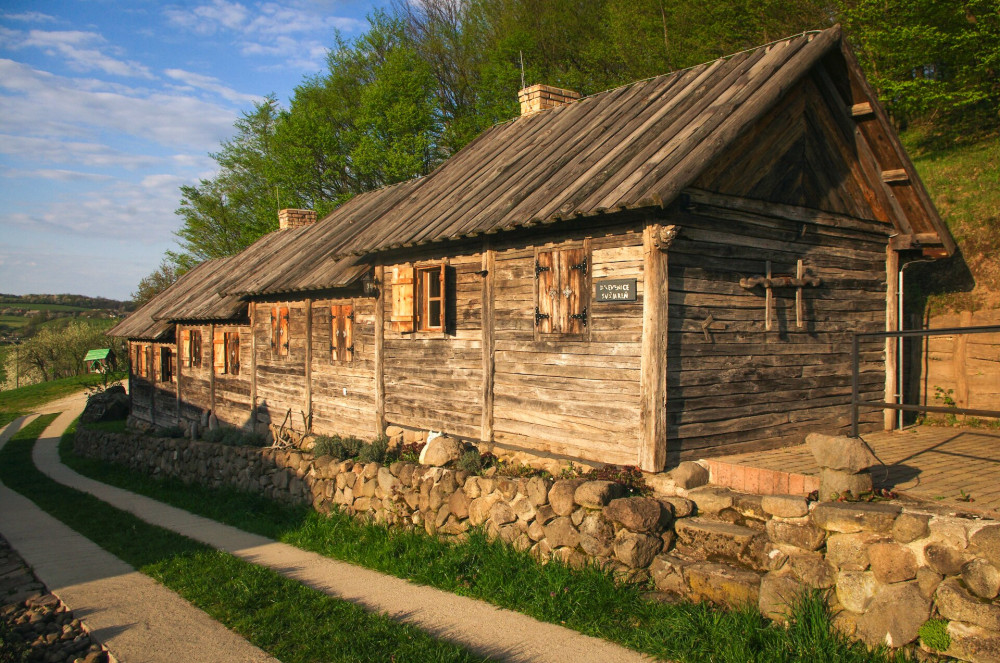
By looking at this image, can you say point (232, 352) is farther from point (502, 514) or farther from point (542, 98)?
point (502, 514)

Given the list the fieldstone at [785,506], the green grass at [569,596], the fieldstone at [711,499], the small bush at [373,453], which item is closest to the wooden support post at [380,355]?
the small bush at [373,453]

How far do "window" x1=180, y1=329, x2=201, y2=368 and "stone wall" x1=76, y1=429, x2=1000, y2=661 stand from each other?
1070 cm

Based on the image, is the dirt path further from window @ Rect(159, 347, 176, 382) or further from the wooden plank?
window @ Rect(159, 347, 176, 382)

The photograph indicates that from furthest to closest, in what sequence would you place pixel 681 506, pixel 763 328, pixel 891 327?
pixel 891 327 → pixel 763 328 → pixel 681 506

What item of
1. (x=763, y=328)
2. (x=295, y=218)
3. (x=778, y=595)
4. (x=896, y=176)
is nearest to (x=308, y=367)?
(x=763, y=328)

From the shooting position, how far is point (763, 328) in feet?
29.1

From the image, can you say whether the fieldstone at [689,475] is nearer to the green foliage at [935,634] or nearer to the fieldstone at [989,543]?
the green foliage at [935,634]

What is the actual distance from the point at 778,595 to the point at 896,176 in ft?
22.4

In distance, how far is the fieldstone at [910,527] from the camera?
520 centimetres

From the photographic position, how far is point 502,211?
31.3 feet

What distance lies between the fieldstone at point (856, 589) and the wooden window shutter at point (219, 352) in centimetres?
1590

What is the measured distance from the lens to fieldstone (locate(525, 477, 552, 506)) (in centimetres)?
797

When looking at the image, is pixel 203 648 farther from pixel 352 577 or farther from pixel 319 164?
pixel 319 164

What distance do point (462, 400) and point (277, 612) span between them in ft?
14.3
